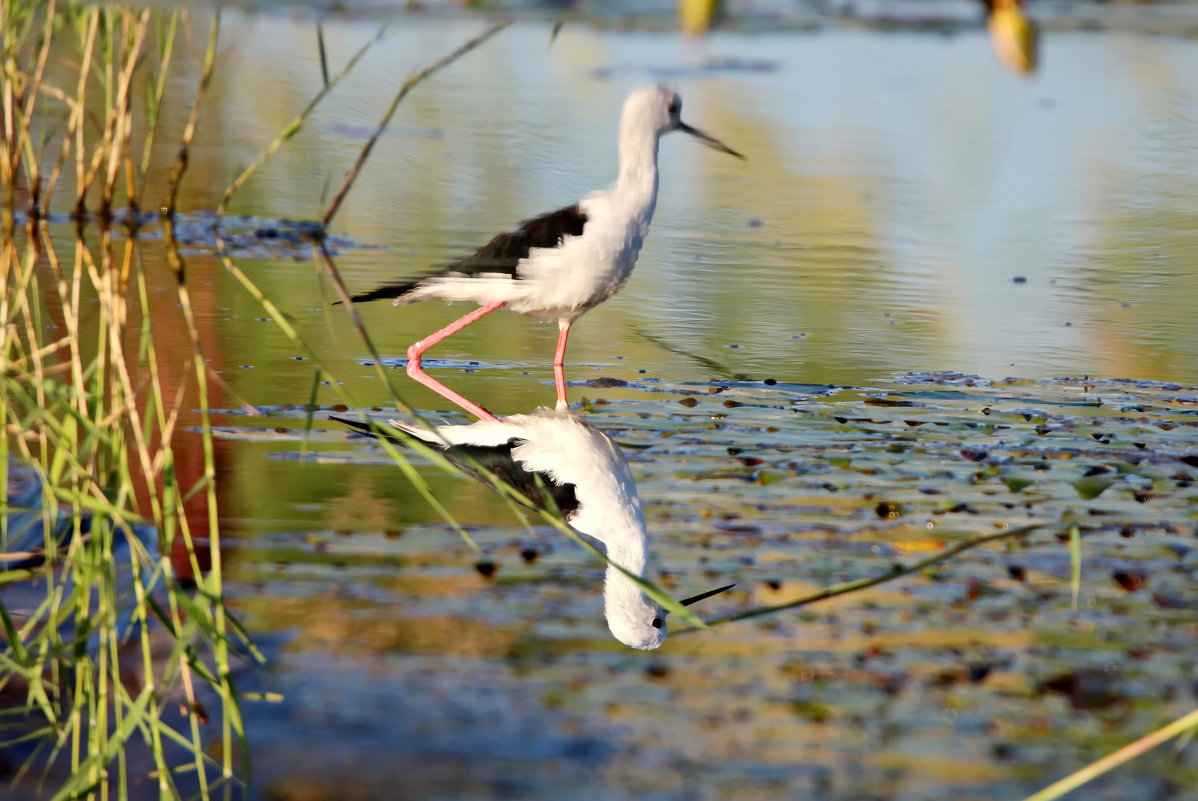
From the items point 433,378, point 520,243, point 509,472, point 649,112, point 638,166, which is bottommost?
point 433,378

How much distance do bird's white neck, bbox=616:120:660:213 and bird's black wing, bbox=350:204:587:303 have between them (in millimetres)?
198

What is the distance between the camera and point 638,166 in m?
6.28

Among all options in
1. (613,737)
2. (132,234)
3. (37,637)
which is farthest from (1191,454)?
(132,234)

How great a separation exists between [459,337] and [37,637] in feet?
12.1

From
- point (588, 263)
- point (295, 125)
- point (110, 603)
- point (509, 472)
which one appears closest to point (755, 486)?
point (509, 472)

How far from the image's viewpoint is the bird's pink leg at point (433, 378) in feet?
18.6

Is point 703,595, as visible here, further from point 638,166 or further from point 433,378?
point 638,166

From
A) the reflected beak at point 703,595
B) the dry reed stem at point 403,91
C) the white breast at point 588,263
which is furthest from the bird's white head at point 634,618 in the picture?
the white breast at point 588,263

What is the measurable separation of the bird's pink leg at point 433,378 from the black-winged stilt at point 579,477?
6.1 inches

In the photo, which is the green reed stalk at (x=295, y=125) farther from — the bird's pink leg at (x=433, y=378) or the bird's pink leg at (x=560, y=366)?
the bird's pink leg at (x=560, y=366)

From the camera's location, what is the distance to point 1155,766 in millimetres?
3176

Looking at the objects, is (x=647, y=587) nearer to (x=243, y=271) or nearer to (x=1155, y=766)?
(x=1155, y=766)

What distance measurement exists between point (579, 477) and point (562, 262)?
1.29 metres

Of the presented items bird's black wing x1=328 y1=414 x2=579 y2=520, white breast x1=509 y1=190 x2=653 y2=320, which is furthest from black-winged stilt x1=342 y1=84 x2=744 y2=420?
bird's black wing x1=328 y1=414 x2=579 y2=520
